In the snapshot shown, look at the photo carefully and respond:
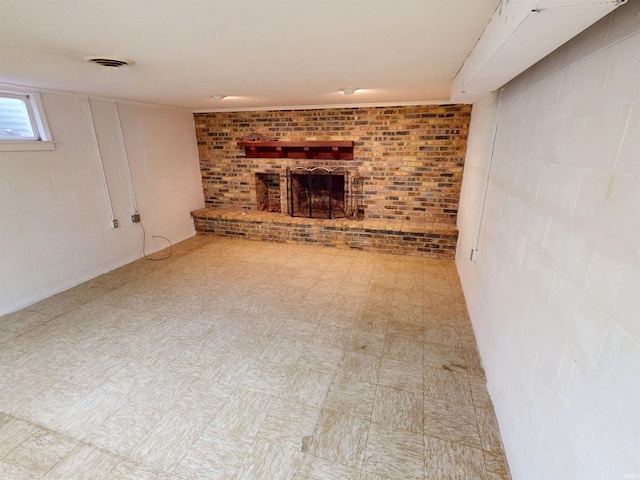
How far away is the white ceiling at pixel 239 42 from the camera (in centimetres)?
115

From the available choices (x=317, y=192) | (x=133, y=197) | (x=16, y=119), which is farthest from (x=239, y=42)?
(x=317, y=192)

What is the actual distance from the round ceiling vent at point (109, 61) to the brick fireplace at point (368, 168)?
2.66 meters

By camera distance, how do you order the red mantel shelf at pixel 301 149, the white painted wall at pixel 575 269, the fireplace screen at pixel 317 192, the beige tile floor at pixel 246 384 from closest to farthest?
1. the white painted wall at pixel 575 269
2. the beige tile floor at pixel 246 384
3. the red mantel shelf at pixel 301 149
4. the fireplace screen at pixel 317 192

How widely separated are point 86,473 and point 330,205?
3.73m

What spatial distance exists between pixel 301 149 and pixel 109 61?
281cm

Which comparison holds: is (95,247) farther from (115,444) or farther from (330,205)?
(330,205)

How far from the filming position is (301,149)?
14.5ft

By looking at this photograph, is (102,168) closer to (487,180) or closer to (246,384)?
(246,384)

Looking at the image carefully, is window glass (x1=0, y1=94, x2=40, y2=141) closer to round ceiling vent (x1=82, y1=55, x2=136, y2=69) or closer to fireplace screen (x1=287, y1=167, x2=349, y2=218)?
round ceiling vent (x1=82, y1=55, x2=136, y2=69)

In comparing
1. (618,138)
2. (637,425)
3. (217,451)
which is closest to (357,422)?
(217,451)

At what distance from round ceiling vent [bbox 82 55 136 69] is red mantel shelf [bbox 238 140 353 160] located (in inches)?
102

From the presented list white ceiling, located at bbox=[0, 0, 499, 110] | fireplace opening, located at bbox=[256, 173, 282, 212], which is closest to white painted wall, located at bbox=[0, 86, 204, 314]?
white ceiling, located at bbox=[0, 0, 499, 110]

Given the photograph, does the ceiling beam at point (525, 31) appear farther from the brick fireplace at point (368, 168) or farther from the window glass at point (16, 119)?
the window glass at point (16, 119)

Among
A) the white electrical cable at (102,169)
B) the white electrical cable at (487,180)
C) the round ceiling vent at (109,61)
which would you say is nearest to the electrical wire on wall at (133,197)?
the white electrical cable at (102,169)
